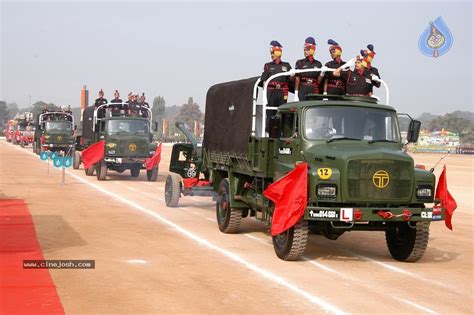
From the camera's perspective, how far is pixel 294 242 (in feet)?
33.1

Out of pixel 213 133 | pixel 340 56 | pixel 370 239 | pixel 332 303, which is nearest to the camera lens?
pixel 332 303

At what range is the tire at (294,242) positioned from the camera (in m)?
10.0

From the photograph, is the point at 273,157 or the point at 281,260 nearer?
the point at 281,260

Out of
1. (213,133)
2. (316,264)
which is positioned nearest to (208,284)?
(316,264)

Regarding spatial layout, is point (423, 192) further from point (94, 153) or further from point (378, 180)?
point (94, 153)

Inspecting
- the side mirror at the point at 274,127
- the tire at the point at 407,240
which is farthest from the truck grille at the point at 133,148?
the tire at the point at 407,240

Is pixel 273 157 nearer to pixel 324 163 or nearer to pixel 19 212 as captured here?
pixel 324 163

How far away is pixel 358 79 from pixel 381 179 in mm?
3102

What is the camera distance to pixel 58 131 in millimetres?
40906

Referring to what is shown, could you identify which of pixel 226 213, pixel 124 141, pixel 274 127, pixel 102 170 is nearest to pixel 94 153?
pixel 102 170

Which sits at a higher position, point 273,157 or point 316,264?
point 273,157

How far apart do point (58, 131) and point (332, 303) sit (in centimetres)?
3544

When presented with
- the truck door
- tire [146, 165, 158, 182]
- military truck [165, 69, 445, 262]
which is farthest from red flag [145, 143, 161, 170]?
the truck door

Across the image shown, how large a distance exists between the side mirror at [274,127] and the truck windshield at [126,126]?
15.2m
